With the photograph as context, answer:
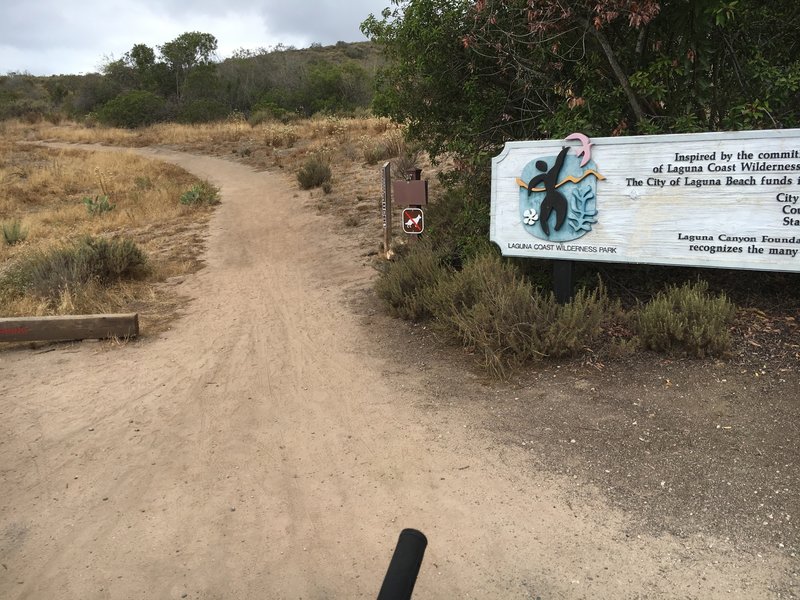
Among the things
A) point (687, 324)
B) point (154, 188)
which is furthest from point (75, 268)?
point (154, 188)

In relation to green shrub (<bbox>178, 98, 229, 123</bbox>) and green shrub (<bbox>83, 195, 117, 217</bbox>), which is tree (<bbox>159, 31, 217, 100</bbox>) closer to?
green shrub (<bbox>178, 98, 229, 123</bbox>)

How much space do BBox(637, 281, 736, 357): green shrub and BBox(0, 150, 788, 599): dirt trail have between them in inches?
70.8

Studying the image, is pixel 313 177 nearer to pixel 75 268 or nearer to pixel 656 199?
pixel 75 268

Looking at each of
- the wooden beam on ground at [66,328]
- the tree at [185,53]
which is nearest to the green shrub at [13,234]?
the wooden beam on ground at [66,328]

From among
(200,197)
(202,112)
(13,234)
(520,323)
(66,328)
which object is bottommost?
(66,328)

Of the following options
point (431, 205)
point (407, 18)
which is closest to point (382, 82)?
point (407, 18)

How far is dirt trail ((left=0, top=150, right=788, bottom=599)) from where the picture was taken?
307 centimetres

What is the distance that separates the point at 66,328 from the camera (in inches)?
268

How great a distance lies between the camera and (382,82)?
29.3ft

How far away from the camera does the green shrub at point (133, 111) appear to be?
3950cm

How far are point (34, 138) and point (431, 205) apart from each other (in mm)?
33096

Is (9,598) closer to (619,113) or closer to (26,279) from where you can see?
(619,113)

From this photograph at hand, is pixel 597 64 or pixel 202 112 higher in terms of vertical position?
pixel 202 112

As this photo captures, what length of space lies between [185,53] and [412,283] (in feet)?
160
